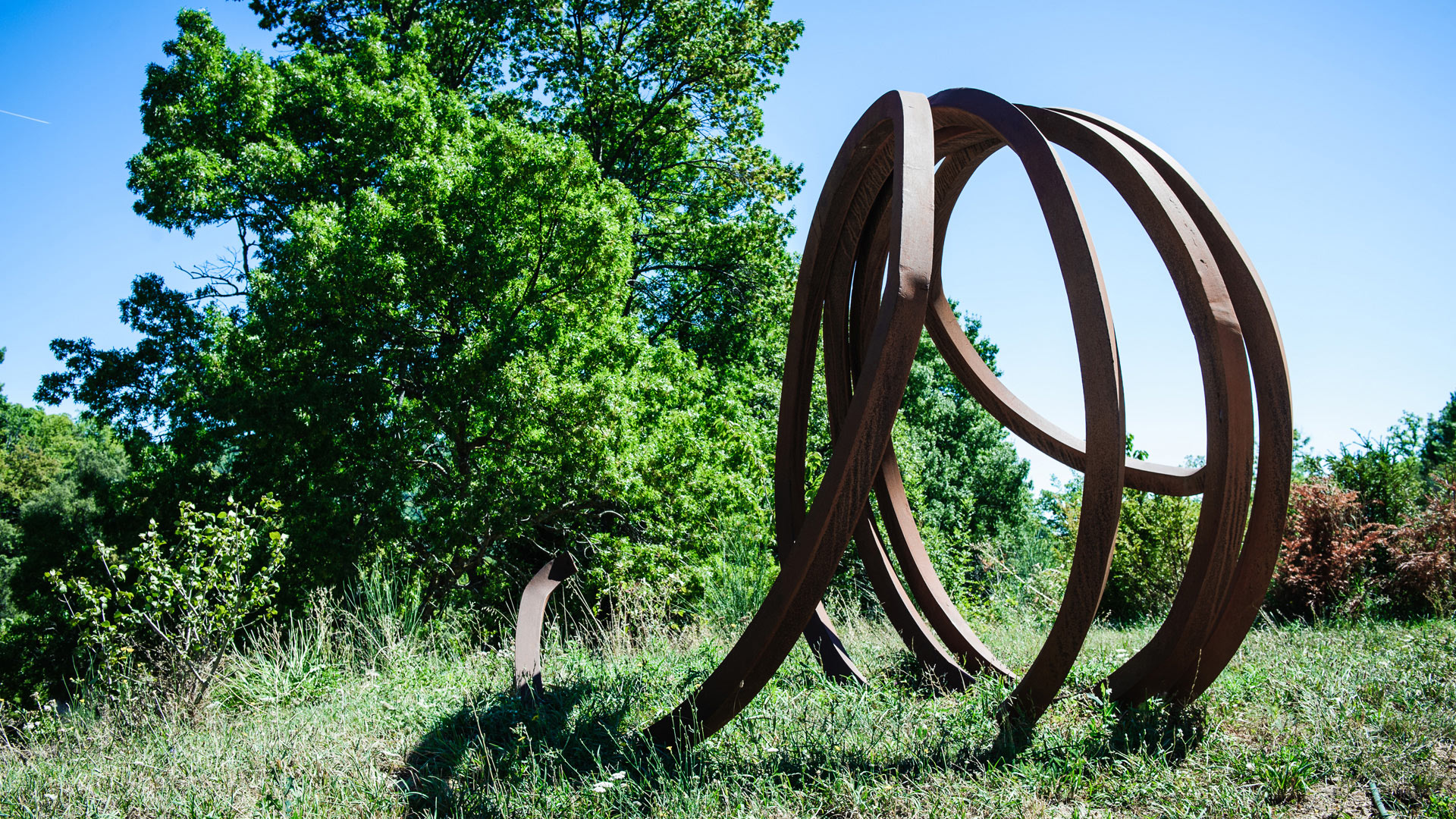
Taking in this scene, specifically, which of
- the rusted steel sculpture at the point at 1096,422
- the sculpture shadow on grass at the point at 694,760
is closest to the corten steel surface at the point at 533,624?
the rusted steel sculpture at the point at 1096,422

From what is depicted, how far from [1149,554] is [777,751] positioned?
872 centimetres

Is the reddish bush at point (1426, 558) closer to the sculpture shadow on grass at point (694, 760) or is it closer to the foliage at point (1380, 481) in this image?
the foliage at point (1380, 481)

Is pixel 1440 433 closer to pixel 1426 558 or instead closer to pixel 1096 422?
pixel 1426 558

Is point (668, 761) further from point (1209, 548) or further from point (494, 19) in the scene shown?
point (494, 19)

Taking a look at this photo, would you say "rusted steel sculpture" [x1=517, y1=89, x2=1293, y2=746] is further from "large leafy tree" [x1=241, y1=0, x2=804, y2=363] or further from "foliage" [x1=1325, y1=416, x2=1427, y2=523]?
"large leafy tree" [x1=241, y1=0, x2=804, y2=363]

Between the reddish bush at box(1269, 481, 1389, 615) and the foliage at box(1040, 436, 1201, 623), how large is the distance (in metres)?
1.43

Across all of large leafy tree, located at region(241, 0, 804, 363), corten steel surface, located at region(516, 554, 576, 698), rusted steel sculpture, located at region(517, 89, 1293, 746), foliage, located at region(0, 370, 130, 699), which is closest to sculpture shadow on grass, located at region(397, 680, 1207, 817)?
rusted steel sculpture, located at region(517, 89, 1293, 746)

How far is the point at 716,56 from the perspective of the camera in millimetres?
16422

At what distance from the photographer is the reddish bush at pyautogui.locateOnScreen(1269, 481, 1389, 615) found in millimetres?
8859

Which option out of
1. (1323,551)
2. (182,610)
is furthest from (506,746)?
(1323,551)

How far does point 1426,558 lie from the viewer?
8211 mm

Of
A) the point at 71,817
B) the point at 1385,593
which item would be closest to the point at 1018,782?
the point at 71,817

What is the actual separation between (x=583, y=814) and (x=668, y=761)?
2.19ft

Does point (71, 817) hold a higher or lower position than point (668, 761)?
lower
